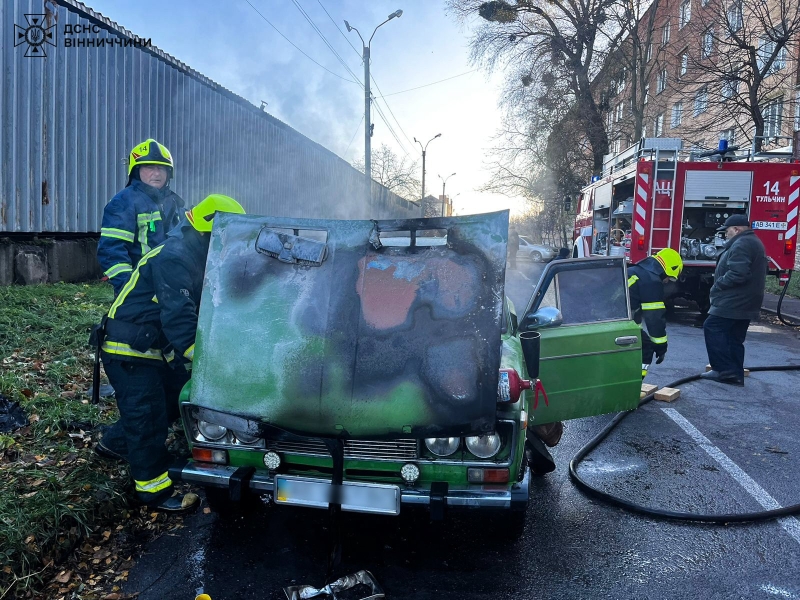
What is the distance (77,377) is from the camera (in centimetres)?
502

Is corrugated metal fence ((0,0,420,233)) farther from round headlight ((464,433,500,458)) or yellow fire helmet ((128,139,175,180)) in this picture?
round headlight ((464,433,500,458))

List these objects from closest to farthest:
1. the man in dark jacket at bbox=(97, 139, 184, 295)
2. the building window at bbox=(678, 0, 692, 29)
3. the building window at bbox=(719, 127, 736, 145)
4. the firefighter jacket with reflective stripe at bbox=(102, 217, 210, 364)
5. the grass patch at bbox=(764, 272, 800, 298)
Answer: the firefighter jacket with reflective stripe at bbox=(102, 217, 210, 364) < the man in dark jacket at bbox=(97, 139, 184, 295) < the grass patch at bbox=(764, 272, 800, 298) < the building window at bbox=(719, 127, 736, 145) < the building window at bbox=(678, 0, 692, 29)

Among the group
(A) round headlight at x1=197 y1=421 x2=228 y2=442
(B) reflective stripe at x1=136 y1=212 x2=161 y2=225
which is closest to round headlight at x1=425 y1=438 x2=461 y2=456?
(A) round headlight at x1=197 y1=421 x2=228 y2=442

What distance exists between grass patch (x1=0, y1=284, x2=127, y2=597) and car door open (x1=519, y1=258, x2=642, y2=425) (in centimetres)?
273

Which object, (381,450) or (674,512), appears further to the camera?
(674,512)

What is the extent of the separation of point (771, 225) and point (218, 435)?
11035 mm

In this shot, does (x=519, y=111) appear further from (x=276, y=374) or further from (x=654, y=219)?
(x=276, y=374)

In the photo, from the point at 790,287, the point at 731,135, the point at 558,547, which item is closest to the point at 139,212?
the point at 558,547

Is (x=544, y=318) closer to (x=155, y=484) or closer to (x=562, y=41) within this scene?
(x=155, y=484)

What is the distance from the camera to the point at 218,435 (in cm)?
291

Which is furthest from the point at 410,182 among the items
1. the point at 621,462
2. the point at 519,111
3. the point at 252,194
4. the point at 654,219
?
the point at 621,462

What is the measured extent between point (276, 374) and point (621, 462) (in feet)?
9.28

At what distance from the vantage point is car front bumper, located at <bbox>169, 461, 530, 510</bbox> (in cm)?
268

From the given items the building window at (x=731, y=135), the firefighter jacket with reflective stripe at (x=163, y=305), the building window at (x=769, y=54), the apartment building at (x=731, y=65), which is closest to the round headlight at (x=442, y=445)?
the firefighter jacket with reflective stripe at (x=163, y=305)
